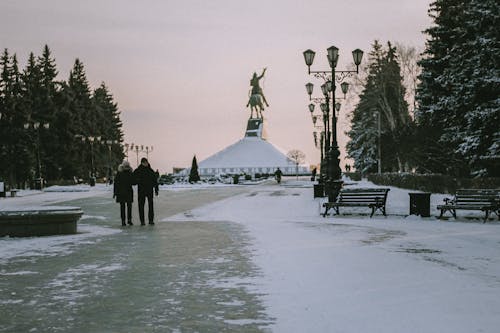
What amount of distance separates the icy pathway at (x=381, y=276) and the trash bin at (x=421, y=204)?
6.24 ft

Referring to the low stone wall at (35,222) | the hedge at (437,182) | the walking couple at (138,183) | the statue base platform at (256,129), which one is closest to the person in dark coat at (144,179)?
the walking couple at (138,183)

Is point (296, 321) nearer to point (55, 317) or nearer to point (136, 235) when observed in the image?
point (55, 317)

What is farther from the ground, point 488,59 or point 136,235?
point 488,59

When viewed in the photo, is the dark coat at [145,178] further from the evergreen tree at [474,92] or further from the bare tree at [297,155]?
the bare tree at [297,155]

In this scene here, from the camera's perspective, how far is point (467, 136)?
2742 cm

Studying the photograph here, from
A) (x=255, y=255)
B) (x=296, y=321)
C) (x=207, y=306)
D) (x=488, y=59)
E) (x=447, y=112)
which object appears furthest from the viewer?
(x=447, y=112)

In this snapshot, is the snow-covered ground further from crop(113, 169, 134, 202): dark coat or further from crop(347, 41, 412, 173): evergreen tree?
crop(347, 41, 412, 173): evergreen tree

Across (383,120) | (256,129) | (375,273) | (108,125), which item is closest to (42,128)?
(108,125)

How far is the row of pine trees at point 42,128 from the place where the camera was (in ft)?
207

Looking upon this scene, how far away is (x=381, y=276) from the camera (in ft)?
24.9

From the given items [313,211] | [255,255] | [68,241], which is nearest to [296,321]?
[255,255]

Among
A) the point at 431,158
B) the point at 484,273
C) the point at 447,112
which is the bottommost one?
the point at 484,273

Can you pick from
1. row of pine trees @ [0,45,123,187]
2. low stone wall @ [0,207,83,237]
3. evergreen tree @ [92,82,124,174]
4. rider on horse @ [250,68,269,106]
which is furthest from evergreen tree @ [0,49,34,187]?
rider on horse @ [250,68,269,106]

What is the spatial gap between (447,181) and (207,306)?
2327 centimetres
